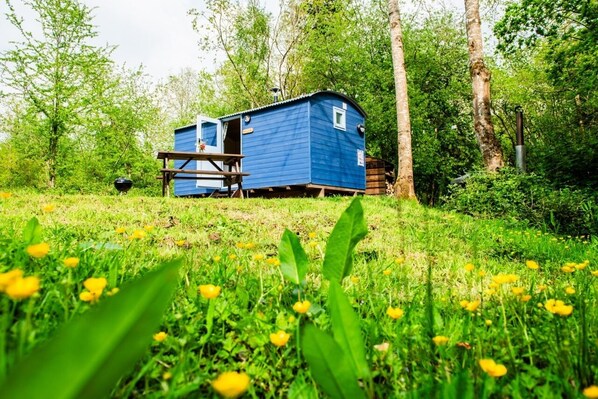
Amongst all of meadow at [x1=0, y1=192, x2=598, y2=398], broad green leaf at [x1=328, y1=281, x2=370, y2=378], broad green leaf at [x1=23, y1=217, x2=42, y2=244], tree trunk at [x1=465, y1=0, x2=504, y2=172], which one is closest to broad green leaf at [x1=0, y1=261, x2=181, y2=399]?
meadow at [x1=0, y1=192, x2=598, y2=398]

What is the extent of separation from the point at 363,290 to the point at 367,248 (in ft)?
4.98

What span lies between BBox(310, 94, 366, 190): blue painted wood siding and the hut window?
118mm

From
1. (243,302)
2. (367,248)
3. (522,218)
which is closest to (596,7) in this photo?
(522,218)

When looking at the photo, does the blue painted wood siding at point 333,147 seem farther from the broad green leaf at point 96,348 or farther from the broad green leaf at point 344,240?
the broad green leaf at point 96,348

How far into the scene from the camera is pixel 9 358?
687 mm

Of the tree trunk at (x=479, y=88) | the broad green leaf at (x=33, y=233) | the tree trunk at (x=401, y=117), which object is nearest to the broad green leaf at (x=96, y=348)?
the broad green leaf at (x=33, y=233)

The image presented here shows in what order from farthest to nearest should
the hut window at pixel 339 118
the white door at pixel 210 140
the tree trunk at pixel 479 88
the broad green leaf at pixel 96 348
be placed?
the white door at pixel 210 140
the hut window at pixel 339 118
the tree trunk at pixel 479 88
the broad green leaf at pixel 96 348

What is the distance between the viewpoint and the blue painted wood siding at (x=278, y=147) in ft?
39.6

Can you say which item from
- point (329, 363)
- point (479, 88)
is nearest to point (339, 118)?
point (479, 88)

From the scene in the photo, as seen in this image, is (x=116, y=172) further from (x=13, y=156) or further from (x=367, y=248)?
(x=367, y=248)

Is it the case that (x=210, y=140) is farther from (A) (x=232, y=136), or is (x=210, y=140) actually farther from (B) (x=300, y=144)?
(B) (x=300, y=144)

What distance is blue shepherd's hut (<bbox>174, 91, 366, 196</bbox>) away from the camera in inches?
475

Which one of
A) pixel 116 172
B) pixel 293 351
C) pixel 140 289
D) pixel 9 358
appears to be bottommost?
pixel 293 351

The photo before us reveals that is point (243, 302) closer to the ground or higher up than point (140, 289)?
closer to the ground
